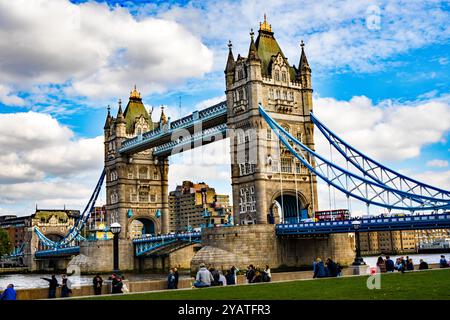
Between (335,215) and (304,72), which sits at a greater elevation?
(304,72)

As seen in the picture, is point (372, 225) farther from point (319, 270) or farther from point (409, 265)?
point (319, 270)

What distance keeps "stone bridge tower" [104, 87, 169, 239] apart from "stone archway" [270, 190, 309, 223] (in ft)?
105

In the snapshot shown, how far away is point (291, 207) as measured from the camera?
66.4m

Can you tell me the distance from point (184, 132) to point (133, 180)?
18.3 metres

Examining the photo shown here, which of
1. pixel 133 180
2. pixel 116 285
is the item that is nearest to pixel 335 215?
pixel 116 285

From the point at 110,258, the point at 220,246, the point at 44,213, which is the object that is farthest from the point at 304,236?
the point at 44,213

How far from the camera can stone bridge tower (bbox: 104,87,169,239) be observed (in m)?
91.4

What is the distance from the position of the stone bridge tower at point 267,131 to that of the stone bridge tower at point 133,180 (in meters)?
29.9

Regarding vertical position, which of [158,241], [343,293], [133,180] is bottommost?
[343,293]

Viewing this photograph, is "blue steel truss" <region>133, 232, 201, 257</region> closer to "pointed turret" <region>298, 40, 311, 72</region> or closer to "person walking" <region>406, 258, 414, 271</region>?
"pointed turret" <region>298, 40, 311, 72</region>

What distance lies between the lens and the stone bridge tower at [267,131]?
61.3 m

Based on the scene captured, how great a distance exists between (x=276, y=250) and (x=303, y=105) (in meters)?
18.0

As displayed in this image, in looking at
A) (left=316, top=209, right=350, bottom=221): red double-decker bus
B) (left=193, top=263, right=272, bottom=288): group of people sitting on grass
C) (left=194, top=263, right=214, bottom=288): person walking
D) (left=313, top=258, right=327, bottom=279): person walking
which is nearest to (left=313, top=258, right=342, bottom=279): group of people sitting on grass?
(left=313, top=258, right=327, bottom=279): person walking

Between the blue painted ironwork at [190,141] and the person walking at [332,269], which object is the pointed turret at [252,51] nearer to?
the blue painted ironwork at [190,141]
